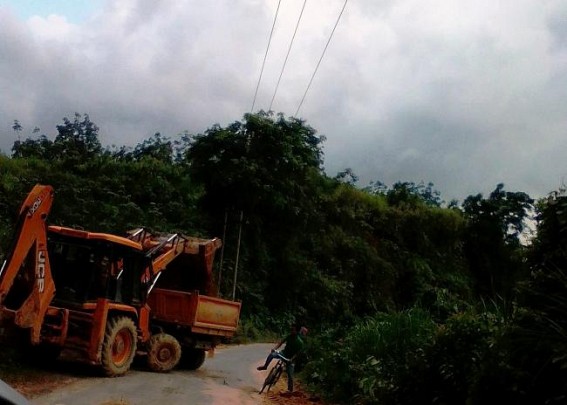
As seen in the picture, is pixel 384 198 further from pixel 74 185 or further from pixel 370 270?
pixel 74 185

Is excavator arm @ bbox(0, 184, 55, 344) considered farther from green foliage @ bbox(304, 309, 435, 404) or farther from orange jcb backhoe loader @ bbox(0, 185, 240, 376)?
green foliage @ bbox(304, 309, 435, 404)

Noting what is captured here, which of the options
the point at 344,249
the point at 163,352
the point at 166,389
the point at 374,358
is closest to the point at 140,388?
the point at 166,389

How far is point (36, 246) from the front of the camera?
39.0ft

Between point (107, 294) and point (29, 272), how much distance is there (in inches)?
81.1

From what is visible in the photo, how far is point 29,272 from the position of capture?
11867 millimetres

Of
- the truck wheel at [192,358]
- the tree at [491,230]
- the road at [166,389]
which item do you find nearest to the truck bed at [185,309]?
the truck wheel at [192,358]

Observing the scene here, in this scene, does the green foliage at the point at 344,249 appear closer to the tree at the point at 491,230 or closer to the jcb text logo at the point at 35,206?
the tree at the point at 491,230

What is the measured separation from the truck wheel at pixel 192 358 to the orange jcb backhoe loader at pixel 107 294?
4 centimetres

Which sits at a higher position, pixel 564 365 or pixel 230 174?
pixel 230 174

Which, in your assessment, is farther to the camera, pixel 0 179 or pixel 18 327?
pixel 0 179

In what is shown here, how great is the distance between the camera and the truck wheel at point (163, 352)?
50.3ft

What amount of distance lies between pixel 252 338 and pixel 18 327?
805 inches

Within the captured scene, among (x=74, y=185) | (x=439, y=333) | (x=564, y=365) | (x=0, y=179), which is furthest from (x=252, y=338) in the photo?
(x=564, y=365)

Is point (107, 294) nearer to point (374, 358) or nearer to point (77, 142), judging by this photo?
point (374, 358)
